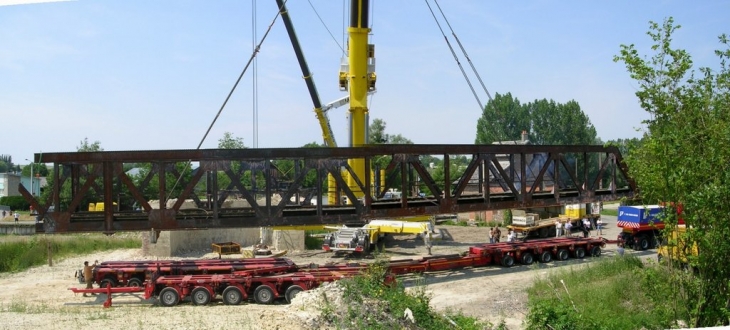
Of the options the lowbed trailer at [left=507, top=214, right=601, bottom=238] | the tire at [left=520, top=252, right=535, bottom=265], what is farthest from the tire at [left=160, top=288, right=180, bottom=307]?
the lowbed trailer at [left=507, top=214, right=601, bottom=238]

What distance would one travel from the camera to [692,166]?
35.4ft

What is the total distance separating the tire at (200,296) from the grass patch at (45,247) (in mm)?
11853

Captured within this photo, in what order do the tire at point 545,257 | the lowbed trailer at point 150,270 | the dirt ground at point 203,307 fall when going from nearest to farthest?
the dirt ground at point 203,307
the lowbed trailer at point 150,270
the tire at point 545,257

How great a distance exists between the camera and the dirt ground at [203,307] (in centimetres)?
1466

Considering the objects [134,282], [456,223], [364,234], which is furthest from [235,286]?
[456,223]

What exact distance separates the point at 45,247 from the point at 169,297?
14.1 m

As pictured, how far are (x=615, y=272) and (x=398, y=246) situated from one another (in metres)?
13.8

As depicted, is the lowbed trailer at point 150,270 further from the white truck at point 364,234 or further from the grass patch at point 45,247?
the grass patch at point 45,247

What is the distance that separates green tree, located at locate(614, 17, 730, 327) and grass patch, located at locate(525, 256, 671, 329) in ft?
2.81

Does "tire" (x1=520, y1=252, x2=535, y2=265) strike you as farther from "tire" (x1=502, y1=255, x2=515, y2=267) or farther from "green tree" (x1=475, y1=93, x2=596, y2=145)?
"green tree" (x1=475, y1=93, x2=596, y2=145)

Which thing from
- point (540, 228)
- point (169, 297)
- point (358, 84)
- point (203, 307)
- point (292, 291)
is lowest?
point (203, 307)

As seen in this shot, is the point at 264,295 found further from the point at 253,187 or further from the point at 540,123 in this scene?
the point at 540,123

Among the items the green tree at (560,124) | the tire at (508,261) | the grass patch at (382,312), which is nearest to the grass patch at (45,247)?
the grass patch at (382,312)

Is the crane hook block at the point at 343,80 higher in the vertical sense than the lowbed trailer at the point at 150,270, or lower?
higher
